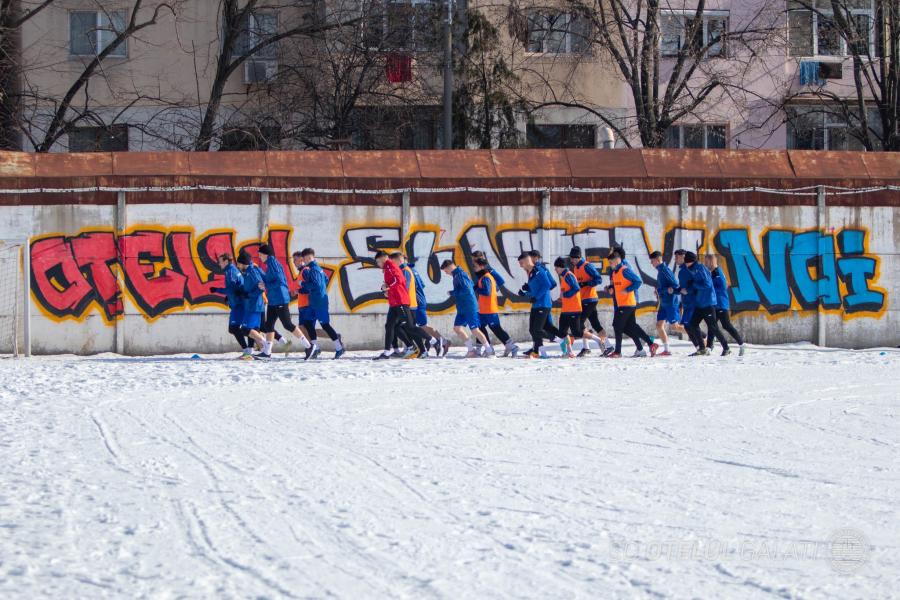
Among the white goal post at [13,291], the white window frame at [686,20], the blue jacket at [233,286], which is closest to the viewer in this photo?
the blue jacket at [233,286]

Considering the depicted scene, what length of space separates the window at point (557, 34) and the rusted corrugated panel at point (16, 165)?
11.7 metres

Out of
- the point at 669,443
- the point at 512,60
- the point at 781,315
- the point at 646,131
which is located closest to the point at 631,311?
the point at 781,315

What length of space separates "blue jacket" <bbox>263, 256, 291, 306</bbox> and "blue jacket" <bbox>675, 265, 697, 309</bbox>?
571cm

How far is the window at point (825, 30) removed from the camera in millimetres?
20469

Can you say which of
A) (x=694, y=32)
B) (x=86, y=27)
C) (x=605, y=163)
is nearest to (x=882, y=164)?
(x=605, y=163)

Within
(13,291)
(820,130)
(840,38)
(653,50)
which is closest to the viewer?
(13,291)

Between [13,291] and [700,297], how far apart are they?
10.5 m

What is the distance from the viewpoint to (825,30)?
22.0 metres

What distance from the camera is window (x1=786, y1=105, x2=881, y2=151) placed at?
77.3ft

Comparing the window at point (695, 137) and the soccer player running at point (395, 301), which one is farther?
the window at point (695, 137)

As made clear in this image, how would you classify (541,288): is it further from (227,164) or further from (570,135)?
(570,135)

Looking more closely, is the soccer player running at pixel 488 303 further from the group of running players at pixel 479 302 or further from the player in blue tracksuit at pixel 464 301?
the player in blue tracksuit at pixel 464 301

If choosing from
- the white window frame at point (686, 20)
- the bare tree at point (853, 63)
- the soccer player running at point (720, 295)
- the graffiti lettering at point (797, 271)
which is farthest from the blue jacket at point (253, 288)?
the bare tree at point (853, 63)

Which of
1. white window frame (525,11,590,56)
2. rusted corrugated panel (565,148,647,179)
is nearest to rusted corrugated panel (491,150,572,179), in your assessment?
rusted corrugated panel (565,148,647,179)
